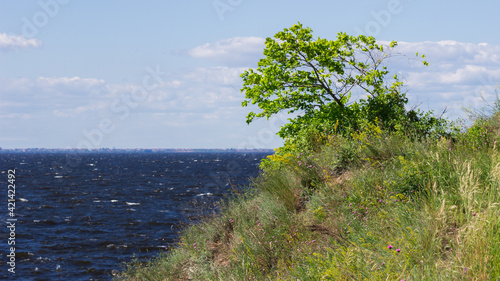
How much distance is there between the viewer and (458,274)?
13.6ft

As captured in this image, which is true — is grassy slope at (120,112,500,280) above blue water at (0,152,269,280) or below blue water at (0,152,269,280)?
above

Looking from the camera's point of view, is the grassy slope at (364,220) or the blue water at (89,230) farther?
the blue water at (89,230)

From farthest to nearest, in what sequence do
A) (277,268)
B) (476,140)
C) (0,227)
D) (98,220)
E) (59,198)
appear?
(59,198), (98,220), (0,227), (476,140), (277,268)

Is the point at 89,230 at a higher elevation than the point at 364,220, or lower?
lower

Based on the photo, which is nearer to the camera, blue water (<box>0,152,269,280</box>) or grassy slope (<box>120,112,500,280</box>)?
grassy slope (<box>120,112,500,280</box>)

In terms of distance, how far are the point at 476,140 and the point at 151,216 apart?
2370 cm

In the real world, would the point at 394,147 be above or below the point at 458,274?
above

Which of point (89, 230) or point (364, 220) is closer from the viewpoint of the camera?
point (364, 220)

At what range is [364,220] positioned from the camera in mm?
7332

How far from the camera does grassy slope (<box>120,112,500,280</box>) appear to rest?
183 inches

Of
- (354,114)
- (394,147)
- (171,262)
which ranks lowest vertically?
(171,262)

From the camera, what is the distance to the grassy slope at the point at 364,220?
4.66 meters

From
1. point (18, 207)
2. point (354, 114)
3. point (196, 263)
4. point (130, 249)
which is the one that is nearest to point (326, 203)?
point (196, 263)

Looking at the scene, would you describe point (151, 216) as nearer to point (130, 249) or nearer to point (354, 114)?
point (130, 249)
